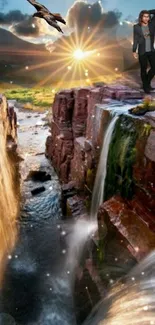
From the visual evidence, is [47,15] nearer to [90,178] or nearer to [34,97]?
[90,178]

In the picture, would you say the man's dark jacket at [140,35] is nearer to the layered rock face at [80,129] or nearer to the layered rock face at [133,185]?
the layered rock face at [80,129]

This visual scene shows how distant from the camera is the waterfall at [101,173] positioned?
7.95 metres

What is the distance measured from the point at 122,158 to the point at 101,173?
1581 millimetres

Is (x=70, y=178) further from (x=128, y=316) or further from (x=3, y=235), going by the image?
(x=128, y=316)

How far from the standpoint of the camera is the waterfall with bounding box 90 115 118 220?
26.1 feet

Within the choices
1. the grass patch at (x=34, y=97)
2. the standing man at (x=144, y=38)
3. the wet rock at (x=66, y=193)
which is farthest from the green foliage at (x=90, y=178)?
the grass patch at (x=34, y=97)

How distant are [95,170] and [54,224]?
112 inches

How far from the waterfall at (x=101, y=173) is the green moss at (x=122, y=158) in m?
0.28

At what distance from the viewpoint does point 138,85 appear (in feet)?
39.5

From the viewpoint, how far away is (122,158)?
7.08 m

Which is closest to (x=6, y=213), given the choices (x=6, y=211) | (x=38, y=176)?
(x=6, y=211)

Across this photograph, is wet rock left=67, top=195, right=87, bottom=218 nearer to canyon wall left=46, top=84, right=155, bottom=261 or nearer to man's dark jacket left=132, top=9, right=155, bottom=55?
canyon wall left=46, top=84, right=155, bottom=261

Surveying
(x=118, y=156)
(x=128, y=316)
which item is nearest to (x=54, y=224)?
(x=118, y=156)

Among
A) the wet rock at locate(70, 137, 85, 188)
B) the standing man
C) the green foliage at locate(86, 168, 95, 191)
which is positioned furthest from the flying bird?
the wet rock at locate(70, 137, 85, 188)
